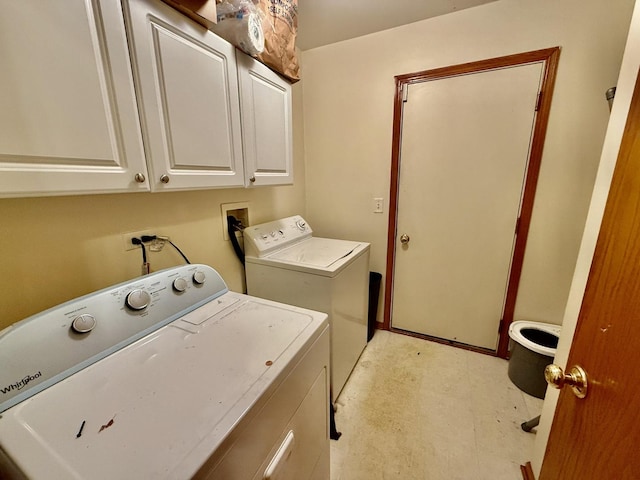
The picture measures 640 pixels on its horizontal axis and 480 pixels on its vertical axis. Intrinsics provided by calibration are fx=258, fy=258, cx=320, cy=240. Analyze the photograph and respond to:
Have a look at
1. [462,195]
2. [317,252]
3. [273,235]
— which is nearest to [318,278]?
[317,252]

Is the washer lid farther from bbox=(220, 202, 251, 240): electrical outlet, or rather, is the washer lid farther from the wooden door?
the wooden door

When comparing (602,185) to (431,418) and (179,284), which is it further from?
(179,284)

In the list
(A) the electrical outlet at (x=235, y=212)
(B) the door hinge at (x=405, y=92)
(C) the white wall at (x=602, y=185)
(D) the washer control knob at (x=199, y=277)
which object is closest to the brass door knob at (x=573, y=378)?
(C) the white wall at (x=602, y=185)

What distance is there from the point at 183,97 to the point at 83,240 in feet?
2.09

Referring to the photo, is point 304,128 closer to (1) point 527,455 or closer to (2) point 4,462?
(2) point 4,462

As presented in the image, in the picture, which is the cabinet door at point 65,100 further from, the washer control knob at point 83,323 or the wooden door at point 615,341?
the wooden door at point 615,341

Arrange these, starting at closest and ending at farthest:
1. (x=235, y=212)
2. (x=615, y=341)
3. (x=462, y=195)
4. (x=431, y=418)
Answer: (x=615, y=341), (x=431, y=418), (x=235, y=212), (x=462, y=195)

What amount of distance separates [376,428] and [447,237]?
141cm

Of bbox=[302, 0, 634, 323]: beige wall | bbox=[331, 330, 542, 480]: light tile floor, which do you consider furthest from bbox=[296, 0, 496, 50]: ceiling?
bbox=[331, 330, 542, 480]: light tile floor

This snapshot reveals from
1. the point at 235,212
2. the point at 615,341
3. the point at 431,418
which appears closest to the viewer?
the point at 615,341

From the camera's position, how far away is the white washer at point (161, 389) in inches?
20.1

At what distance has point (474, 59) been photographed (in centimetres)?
173

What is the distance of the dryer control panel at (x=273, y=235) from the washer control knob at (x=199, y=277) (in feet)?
1.64

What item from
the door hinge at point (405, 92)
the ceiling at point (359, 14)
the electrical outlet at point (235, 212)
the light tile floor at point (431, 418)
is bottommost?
the light tile floor at point (431, 418)
